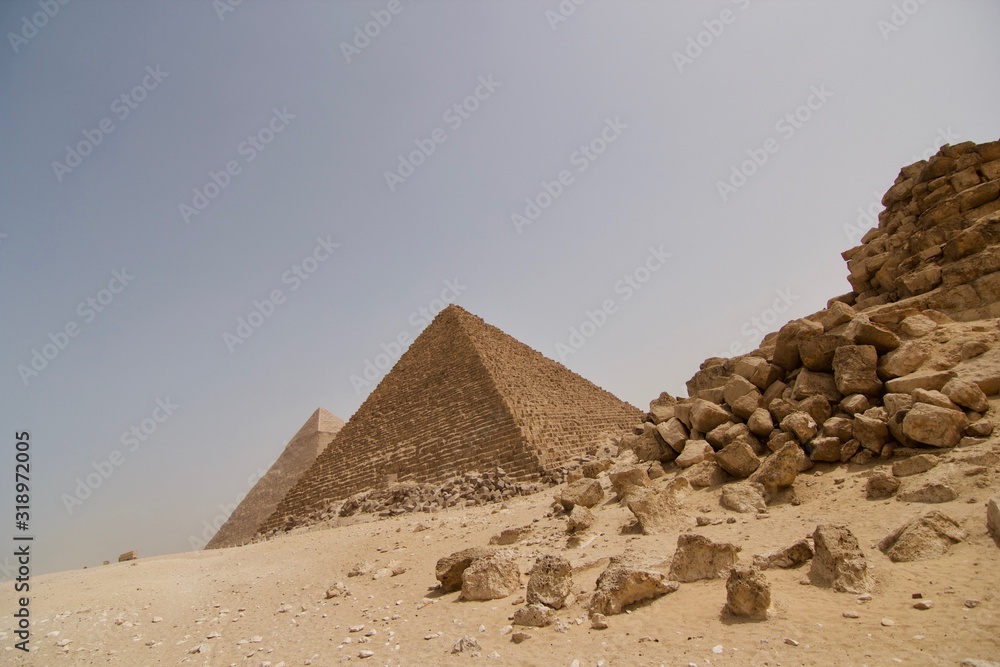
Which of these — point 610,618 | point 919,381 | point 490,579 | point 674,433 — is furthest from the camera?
point 674,433

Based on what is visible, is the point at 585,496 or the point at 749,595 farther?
the point at 585,496

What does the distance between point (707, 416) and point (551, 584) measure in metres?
4.07

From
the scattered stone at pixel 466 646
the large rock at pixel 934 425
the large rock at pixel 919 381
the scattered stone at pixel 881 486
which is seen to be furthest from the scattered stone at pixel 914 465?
the scattered stone at pixel 466 646

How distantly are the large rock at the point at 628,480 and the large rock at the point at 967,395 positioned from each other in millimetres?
3465

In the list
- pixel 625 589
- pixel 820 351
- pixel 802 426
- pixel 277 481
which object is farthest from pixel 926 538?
pixel 277 481

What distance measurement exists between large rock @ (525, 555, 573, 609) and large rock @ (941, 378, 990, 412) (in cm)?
428

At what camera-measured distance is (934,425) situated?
5039mm

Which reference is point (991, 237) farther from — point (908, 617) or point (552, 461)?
point (552, 461)

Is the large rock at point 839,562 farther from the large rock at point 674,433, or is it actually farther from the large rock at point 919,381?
the large rock at point 674,433

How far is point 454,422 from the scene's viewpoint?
2092cm

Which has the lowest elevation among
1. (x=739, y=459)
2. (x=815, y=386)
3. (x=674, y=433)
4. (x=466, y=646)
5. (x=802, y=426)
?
(x=466, y=646)

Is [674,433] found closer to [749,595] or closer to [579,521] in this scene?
[579,521]

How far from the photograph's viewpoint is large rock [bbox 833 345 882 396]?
5.99m

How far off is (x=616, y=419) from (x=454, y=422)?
8345 millimetres
